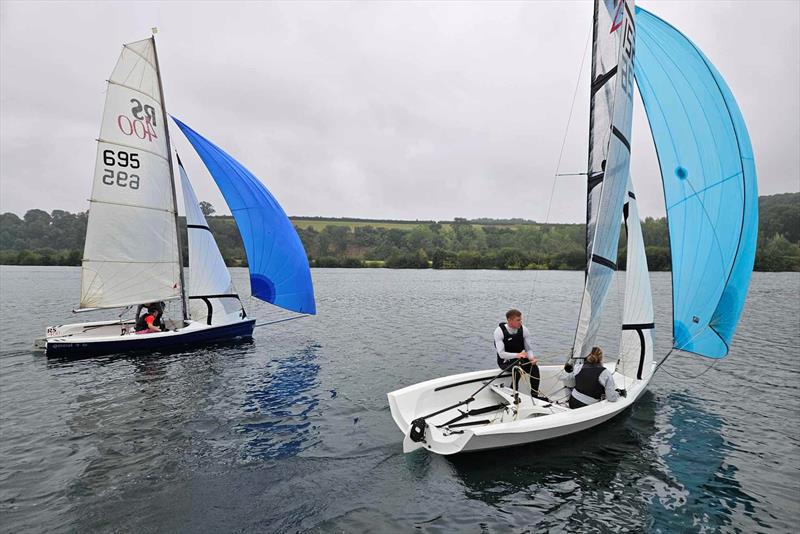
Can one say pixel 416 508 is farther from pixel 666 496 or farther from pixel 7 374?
pixel 7 374

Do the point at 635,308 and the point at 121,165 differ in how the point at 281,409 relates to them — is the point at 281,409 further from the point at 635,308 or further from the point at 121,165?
the point at 121,165

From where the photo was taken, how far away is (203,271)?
15508 millimetres

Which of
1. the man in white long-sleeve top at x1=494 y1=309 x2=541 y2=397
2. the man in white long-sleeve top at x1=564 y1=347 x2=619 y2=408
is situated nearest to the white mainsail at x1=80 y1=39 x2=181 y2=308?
the man in white long-sleeve top at x1=494 y1=309 x2=541 y2=397

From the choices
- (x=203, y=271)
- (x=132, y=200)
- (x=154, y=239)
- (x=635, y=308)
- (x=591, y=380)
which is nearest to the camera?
(x=591, y=380)

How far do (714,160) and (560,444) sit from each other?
242 inches

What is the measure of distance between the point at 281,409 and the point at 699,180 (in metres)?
9.73

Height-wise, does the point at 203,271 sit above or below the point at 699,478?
above

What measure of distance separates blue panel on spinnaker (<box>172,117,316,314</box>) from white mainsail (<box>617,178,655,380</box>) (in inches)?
400

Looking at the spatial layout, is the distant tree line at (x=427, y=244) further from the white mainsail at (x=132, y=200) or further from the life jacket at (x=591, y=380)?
the life jacket at (x=591, y=380)


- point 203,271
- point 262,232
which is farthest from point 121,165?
point 262,232

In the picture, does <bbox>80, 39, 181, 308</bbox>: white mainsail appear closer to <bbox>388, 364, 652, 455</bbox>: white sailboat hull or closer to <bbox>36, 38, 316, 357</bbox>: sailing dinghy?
<bbox>36, 38, 316, 357</bbox>: sailing dinghy

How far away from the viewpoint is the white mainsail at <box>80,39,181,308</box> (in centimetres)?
1394

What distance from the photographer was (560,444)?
7.92m

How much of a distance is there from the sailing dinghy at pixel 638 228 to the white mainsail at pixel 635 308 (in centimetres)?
2
